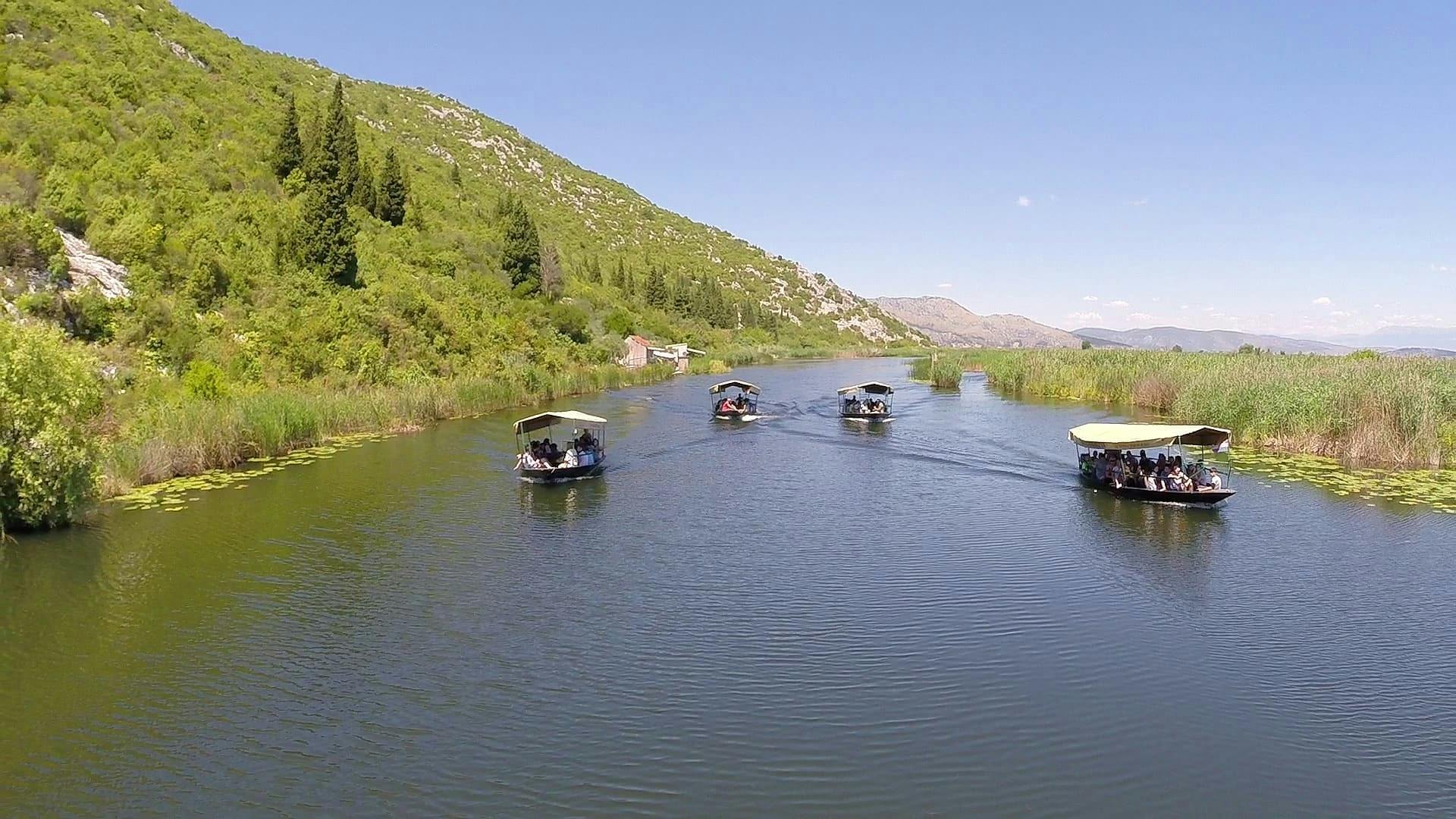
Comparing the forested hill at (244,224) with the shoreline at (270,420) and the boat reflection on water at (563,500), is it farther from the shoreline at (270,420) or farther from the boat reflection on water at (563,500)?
the boat reflection on water at (563,500)

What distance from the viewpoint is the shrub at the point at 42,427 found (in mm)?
22438

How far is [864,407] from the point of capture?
57062 mm

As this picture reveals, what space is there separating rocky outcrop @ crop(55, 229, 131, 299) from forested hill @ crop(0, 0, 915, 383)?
0.58 m

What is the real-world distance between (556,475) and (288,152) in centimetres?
4799

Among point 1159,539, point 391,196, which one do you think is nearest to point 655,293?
point 391,196

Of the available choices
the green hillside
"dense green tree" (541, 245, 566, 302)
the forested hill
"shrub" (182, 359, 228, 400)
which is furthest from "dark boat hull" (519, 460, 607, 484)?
"dense green tree" (541, 245, 566, 302)

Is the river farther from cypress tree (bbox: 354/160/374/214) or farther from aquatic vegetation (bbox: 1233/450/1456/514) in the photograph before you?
cypress tree (bbox: 354/160/374/214)

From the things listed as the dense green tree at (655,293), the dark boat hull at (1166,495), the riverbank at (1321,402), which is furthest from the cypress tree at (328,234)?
the dense green tree at (655,293)

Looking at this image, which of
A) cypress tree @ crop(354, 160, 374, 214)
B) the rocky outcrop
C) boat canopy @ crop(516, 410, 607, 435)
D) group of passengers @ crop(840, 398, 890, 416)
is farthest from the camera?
cypress tree @ crop(354, 160, 374, 214)

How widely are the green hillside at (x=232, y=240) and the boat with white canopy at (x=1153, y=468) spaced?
31401mm

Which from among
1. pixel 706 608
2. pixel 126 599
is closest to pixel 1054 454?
pixel 706 608

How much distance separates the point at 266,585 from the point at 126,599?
271 cm

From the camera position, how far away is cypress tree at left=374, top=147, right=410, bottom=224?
79312 millimetres

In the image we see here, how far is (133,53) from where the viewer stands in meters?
70.8
